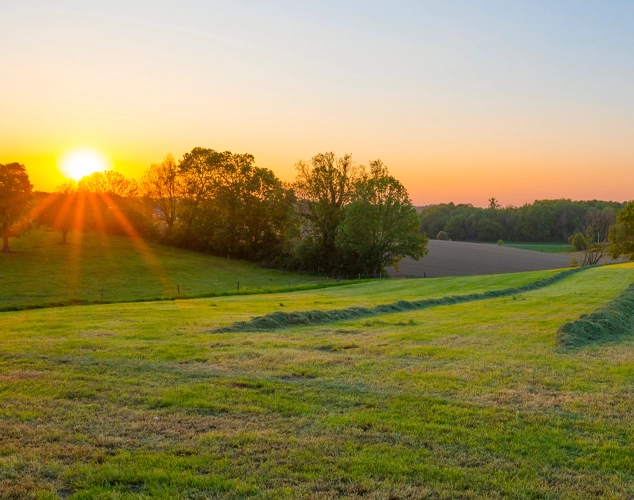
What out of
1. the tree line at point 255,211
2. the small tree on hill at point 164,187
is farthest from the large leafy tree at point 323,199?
the small tree on hill at point 164,187

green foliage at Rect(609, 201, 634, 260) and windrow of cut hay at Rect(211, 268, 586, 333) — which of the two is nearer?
windrow of cut hay at Rect(211, 268, 586, 333)

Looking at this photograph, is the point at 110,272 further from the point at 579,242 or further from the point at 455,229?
the point at 455,229

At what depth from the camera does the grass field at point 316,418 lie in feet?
19.6

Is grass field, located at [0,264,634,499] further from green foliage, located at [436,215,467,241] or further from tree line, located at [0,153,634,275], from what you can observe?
green foliage, located at [436,215,467,241]

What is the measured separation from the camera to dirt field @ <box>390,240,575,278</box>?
264 ft

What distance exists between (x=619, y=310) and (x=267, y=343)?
1447 cm

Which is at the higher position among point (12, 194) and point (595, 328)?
point (12, 194)

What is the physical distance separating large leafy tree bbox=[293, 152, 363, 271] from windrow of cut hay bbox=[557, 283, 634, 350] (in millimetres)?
51723

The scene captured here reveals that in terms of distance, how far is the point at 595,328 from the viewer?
15984 mm

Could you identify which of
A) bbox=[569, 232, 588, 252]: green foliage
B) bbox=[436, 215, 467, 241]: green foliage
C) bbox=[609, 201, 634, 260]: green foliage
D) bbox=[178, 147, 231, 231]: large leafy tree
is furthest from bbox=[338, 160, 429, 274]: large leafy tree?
bbox=[436, 215, 467, 241]: green foliage

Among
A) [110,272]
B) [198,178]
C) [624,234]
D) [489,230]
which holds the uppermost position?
[198,178]

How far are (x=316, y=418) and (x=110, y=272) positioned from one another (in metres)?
56.2

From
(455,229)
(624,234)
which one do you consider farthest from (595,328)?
(455,229)

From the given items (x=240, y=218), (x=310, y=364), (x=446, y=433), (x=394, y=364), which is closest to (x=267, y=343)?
(x=310, y=364)
